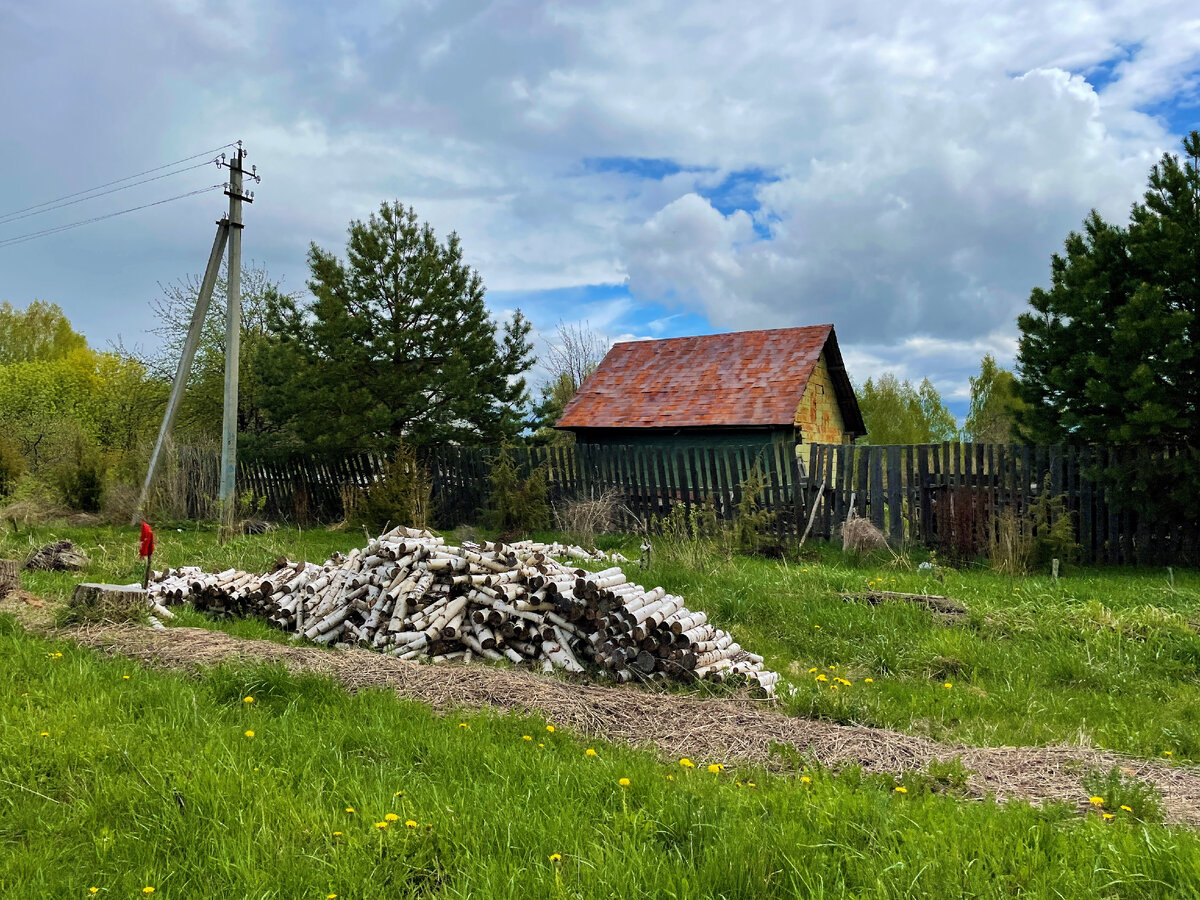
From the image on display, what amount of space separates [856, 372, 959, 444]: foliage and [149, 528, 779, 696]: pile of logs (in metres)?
31.1

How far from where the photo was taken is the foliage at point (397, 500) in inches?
585

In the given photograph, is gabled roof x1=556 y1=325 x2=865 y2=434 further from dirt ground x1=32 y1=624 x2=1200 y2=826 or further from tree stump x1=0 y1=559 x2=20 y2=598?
dirt ground x1=32 y1=624 x2=1200 y2=826

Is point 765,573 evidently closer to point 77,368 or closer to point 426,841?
point 426,841

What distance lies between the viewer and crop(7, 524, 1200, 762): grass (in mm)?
5273

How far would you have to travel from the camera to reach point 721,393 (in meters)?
18.5

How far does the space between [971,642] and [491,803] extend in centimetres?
518

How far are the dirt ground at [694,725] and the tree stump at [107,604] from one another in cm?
76

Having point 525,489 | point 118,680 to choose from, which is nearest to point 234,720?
point 118,680

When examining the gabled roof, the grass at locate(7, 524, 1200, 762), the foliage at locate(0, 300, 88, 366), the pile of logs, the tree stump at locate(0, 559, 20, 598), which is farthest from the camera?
the foliage at locate(0, 300, 88, 366)

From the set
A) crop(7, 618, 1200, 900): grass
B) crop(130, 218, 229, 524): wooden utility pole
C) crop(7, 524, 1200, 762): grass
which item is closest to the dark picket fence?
crop(7, 524, 1200, 762): grass

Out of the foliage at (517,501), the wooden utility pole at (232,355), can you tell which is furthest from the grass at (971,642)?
Answer: the foliage at (517,501)

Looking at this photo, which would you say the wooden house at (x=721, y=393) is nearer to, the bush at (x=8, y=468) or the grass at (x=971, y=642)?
the grass at (x=971, y=642)

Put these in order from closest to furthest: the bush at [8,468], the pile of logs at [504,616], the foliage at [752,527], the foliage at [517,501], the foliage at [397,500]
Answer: the pile of logs at [504,616]
the foliage at [752,527]
the foliage at [397,500]
the foliage at [517,501]
the bush at [8,468]

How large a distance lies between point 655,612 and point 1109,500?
883 centimetres
